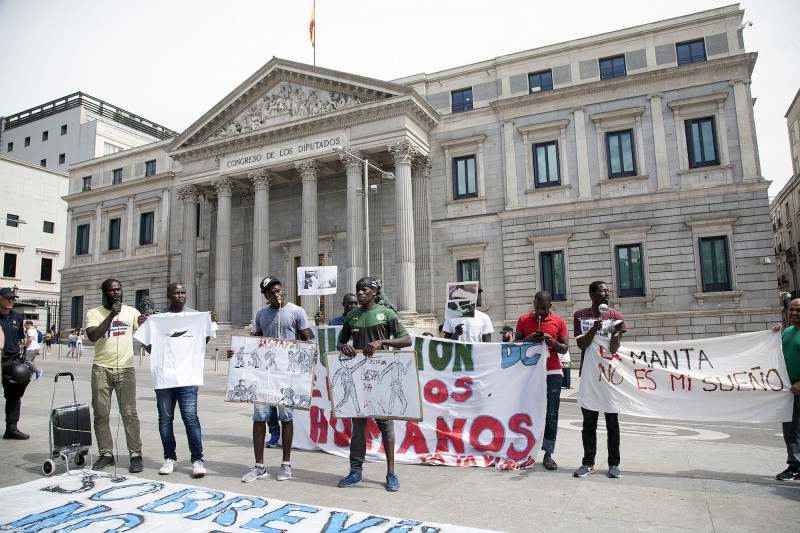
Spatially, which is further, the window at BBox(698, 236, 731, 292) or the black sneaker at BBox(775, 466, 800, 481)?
the window at BBox(698, 236, 731, 292)

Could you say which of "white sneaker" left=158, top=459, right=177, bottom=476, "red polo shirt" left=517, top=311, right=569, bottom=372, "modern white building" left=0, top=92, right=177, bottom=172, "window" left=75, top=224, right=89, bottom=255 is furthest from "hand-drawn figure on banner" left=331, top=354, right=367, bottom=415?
"modern white building" left=0, top=92, right=177, bottom=172

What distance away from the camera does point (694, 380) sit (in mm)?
6797

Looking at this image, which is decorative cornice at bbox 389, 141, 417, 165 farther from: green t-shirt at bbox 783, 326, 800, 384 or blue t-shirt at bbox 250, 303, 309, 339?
green t-shirt at bbox 783, 326, 800, 384

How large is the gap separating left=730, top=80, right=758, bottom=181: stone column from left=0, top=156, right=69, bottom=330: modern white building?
53831mm

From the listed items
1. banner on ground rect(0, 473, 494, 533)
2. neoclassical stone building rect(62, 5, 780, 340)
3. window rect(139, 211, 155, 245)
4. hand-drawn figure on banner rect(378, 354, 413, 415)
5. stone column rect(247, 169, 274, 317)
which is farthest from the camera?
window rect(139, 211, 155, 245)

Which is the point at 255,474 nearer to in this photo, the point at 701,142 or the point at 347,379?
the point at 347,379

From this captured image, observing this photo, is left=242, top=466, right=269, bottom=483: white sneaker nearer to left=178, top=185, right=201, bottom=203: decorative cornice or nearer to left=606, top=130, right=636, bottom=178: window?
left=606, top=130, right=636, bottom=178: window

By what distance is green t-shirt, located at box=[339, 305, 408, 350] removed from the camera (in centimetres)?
633

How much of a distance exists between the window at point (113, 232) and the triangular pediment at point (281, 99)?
11999 mm

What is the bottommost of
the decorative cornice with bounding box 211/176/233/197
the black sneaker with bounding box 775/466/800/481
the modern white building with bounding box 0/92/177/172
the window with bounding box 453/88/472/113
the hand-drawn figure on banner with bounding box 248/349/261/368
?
the black sneaker with bounding box 775/466/800/481

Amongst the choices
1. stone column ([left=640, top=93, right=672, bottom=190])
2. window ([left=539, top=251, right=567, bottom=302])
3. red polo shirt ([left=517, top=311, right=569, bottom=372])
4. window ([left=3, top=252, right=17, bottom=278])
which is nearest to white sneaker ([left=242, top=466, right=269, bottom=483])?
red polo shirt ([left=517, top=311, right=569, bottom=372])

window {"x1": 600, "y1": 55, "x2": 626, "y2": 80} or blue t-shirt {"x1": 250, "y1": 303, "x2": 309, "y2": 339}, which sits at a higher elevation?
window {"x1": 600, "y1": 55, "x2": 626, "y2": 80}

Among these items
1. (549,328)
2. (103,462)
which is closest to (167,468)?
(103,462)

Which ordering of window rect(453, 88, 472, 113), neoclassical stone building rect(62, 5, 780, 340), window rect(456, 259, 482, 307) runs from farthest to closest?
window rect(453, 88, 472, 113), window rect(456, 259, 482, 307), neoclassical stone building rect(62, 5, 780, 340)
